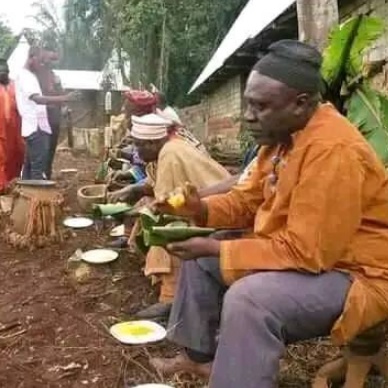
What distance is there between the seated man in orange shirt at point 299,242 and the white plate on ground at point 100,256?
246cm

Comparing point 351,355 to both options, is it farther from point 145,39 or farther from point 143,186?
point 145,39

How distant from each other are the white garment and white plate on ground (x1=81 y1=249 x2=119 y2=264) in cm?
223

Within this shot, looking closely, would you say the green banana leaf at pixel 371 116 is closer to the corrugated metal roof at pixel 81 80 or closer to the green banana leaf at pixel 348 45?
the green banana leaf at pixel 348 45

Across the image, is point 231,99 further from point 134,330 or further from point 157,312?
point 134,330

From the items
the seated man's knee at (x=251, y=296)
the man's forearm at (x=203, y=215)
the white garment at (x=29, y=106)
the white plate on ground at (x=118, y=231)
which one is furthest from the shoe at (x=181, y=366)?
the white garment at (x=29, y=106)

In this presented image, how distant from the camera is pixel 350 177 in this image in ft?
6.88

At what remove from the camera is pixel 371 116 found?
3.56 metres

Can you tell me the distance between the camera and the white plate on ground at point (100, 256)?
4689mm

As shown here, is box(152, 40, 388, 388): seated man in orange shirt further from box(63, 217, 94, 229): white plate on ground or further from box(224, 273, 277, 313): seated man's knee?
box(63, 217, 94, 229): white plate on ground

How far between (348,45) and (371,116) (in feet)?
1.43

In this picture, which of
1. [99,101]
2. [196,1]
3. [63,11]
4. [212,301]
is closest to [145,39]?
[196,1]

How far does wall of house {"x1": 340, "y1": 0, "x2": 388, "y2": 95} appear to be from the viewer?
5305mm

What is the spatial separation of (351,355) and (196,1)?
65.1 feet

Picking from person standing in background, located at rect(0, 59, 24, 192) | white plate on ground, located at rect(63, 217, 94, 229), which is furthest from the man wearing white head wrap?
person standing in background, located at rect(0, 59, 24, 192)
